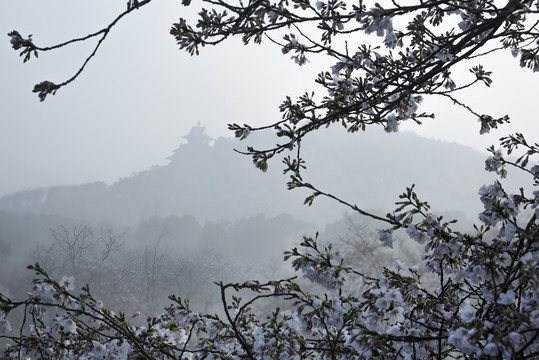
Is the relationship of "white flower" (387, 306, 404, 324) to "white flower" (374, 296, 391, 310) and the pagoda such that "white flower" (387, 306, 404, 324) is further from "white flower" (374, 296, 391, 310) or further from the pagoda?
the pagoda

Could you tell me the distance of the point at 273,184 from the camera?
4400 inches

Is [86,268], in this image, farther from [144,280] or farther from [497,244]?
[497,244]

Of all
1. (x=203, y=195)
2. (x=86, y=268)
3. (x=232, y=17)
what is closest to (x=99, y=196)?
(x=203, y=195)

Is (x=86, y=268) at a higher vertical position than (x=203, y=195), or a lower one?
lower

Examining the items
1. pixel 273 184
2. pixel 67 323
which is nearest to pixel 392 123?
pixel 67 323

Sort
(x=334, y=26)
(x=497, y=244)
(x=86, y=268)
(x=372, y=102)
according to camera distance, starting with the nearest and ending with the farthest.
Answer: (x=497, y=244)
(x=372, y=102)
(x=334, y=26)
(x=86, y=268)

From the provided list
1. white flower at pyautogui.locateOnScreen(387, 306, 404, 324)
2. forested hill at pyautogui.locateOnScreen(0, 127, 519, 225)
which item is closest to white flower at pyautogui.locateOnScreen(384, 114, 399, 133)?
white flower at pyautogui.locateOnScreen(387, 306, 404, 324)

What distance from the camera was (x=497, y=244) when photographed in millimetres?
2070

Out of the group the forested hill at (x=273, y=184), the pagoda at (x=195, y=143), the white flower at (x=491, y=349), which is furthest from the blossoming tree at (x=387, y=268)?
the pagoda at (x=195, y=143)

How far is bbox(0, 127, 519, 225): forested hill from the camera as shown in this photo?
96.0m

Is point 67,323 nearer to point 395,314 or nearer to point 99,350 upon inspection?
point 99,350

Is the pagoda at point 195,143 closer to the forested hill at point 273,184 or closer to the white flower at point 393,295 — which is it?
the forested hill at point 273,184

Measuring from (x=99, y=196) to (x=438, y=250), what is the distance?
111294 mm

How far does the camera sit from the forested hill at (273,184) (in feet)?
315
